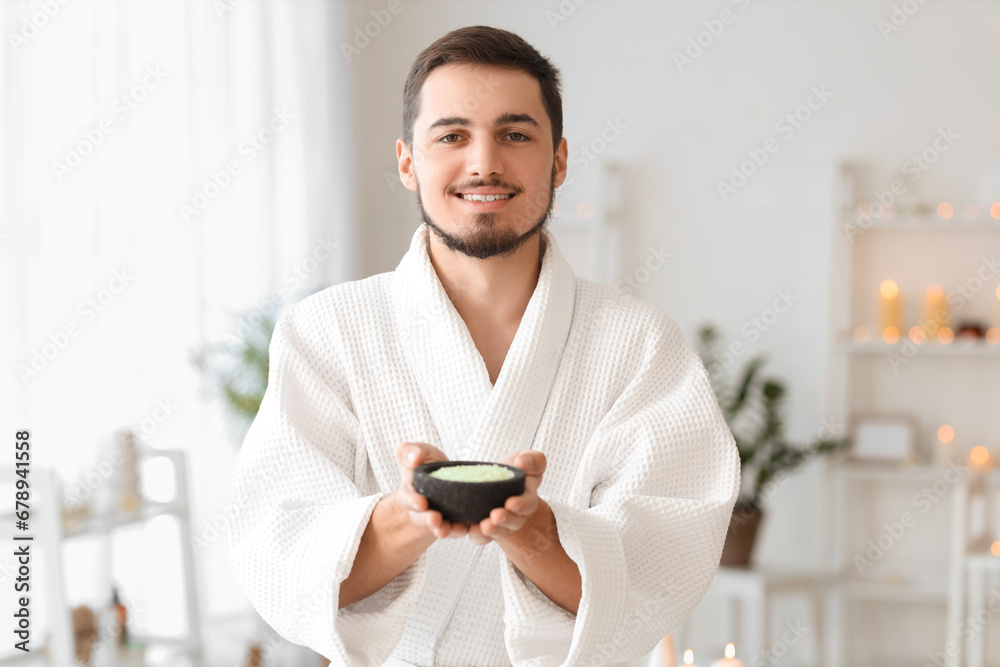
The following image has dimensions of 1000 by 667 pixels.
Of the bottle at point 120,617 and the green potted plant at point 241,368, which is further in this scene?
the green potted plant at point 241,368

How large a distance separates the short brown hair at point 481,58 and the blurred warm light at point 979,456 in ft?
10.0

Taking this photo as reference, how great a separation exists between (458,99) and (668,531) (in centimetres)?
66

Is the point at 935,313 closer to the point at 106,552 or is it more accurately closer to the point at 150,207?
the point at 150,207

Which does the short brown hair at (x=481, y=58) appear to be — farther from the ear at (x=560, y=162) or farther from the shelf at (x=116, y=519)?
the shelf at (x=116, y=519)

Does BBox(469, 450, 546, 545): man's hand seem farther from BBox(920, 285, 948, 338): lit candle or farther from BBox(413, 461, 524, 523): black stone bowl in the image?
BBox(920, 285, 948, 338): lit candle

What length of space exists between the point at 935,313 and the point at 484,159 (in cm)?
306

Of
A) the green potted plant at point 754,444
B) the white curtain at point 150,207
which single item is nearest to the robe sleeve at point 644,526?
the white curtain at point 150,207

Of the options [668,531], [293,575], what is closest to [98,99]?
[293,575]

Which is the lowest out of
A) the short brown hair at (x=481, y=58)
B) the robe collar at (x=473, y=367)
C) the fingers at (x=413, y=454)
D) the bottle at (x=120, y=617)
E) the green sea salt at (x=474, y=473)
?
the bottle at (x=120, y=617)

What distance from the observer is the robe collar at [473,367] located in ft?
4.45

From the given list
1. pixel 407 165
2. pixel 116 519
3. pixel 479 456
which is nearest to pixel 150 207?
pixel 116 519

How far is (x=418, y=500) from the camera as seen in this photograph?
1047 millimetres

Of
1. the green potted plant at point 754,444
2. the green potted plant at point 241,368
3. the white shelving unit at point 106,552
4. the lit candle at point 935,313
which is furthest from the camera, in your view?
the lit candle at point 935,313

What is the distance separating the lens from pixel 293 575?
3.98ft
